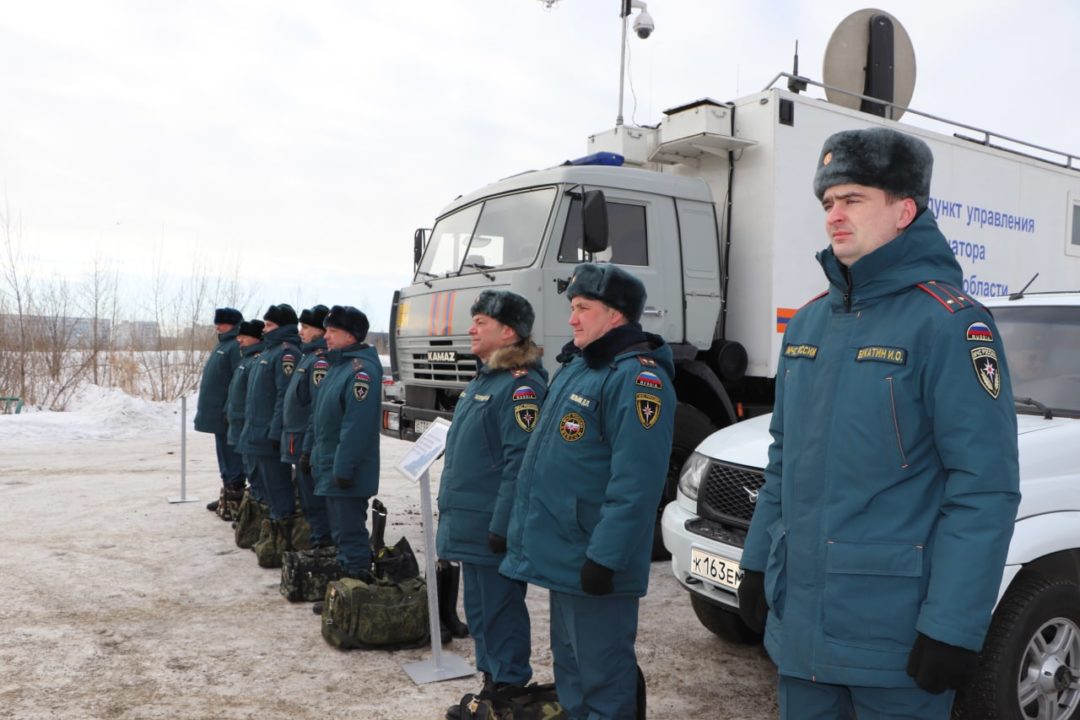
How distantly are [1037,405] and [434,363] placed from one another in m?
4.36

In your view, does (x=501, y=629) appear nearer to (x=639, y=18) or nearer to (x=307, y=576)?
(x=307, y=576)

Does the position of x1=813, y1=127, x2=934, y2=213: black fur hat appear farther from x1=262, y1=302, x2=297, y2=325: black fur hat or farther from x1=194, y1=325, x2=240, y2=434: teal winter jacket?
x1=194, y1=325, x2=240, y2=434: teal winter jacket

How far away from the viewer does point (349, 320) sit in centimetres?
546

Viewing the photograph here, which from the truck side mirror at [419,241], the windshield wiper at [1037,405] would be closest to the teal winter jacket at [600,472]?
the windshield wiper at [1037,405]

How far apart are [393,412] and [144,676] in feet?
11.2

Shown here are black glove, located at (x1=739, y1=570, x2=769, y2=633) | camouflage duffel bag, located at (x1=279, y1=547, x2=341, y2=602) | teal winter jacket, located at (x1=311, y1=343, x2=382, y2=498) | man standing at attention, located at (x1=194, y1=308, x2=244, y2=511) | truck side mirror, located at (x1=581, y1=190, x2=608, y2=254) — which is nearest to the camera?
black glove, located at (x1=739, y1=570, x2=769, y2=633)

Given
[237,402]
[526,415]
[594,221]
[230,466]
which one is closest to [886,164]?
[526,415]

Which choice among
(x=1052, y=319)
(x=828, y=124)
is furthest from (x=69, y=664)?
(x=828, y=124)

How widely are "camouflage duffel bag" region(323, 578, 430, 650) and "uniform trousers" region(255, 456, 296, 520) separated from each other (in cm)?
198

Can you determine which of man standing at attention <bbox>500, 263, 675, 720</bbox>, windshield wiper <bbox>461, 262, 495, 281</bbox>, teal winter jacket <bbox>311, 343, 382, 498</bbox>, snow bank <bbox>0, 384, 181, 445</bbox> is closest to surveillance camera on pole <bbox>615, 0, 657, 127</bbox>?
windshield wiper <bbox>461, 262, 495, 281</bbox>

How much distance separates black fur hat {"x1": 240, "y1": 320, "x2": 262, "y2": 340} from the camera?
7.70m

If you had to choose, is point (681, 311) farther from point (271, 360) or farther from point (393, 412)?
point (271, 360)

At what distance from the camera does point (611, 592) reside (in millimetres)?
2770

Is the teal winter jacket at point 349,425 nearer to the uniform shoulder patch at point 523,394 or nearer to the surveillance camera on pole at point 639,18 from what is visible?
the uniform shoulder patch at point 523,394
